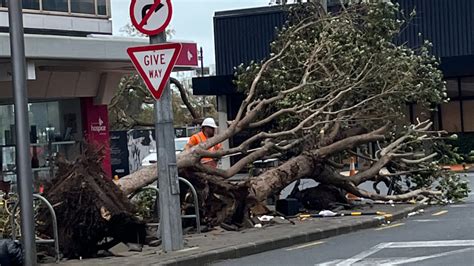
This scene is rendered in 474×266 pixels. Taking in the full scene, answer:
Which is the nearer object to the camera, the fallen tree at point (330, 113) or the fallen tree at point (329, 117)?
the fallen tree at point (329, 117)

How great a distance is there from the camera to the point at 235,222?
51.0 ft

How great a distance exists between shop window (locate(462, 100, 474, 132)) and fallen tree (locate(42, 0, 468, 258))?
20009 mm

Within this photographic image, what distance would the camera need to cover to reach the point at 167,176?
1248 centimetres

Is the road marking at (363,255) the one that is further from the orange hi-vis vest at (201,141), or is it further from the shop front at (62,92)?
the shop front at (62,92)

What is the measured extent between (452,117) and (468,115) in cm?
73

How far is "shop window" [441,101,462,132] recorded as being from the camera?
41.3 m

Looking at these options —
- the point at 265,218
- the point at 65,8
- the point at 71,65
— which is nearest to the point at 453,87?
the point at 65,8

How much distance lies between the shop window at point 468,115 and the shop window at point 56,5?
24.6 metres

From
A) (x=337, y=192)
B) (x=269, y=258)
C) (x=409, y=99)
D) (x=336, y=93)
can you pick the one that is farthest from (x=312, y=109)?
(x=269, y=258)

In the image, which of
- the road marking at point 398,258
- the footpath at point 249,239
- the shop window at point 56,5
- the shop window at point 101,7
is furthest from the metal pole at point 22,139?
the shop window at point 101,7

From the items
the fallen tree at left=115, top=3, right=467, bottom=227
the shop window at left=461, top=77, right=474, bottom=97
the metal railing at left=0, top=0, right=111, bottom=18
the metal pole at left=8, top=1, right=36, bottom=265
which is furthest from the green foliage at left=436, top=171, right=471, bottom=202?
the shop window at left=461, top=77, right=474, bottom=97

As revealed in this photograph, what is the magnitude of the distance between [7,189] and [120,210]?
144 inches

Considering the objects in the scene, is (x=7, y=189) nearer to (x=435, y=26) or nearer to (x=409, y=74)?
(x=409, y=74)

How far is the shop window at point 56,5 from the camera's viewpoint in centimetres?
2061
